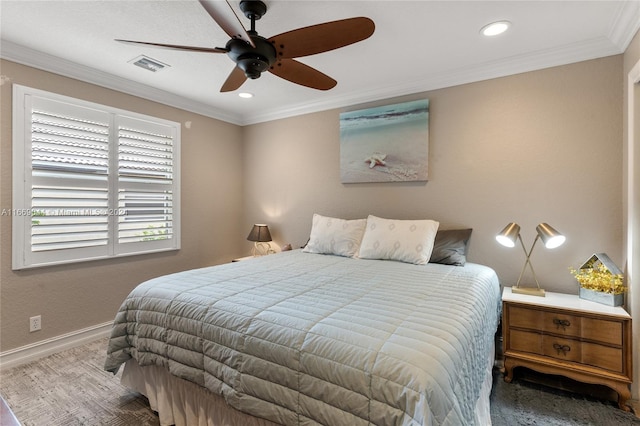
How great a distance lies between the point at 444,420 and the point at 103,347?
3.03 metres

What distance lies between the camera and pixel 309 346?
1170mm

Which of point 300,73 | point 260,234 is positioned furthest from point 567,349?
point 260,234

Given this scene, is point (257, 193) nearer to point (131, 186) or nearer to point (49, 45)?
point (131, 186)

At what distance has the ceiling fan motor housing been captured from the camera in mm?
1635

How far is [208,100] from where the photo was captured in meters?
3.66

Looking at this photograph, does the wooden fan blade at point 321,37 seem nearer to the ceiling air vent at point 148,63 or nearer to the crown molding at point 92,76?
the ceiling air vent at point 148,63

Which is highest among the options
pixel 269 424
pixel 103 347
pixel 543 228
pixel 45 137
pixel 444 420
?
pixel 45 137

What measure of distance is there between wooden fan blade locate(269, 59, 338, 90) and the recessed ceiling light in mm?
1147

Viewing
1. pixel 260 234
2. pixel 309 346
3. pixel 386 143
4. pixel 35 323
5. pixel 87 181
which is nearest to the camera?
pixel 309 346

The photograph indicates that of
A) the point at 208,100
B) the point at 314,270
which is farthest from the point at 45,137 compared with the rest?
the point at 314,270

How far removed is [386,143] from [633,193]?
1938 millimetres

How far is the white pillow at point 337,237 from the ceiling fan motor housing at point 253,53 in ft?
5.85

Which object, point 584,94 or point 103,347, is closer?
point 584,94

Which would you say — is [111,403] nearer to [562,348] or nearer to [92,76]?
[92,76]
